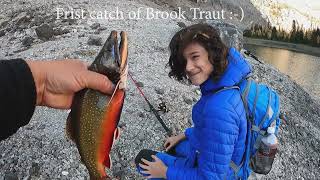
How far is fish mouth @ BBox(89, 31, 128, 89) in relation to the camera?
2.69 m

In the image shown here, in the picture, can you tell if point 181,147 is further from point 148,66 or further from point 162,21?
point 162,21

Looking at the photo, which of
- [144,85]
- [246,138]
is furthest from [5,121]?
[144,85]

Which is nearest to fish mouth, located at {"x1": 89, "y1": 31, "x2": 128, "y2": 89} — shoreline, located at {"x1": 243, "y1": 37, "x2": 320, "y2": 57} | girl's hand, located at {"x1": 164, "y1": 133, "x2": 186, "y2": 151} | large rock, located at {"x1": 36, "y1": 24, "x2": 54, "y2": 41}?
girl's hand, located at {"x1": 164, "y1": 133, "x2": 186, "y2": 151}

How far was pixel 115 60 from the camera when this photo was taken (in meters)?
2.71

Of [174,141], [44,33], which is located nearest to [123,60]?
[174,141]

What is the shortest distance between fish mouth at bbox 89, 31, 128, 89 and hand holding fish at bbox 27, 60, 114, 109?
0.05 metres

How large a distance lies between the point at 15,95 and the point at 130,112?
456 cm

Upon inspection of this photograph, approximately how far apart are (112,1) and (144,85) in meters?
9.02

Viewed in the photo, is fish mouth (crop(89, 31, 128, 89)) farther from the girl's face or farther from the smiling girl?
the girl's face

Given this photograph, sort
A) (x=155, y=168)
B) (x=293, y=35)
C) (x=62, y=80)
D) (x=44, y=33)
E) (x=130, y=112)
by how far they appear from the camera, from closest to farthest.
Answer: (x=62, y=80), (x=155, y=168), (x=130, y=112), (x=44, y=33), (x=293, y=35)

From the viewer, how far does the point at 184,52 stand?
12.7 feet

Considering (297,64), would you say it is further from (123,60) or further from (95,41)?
(123,60)

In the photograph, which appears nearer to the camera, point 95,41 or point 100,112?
point 100,112

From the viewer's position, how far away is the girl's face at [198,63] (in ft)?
12.4
